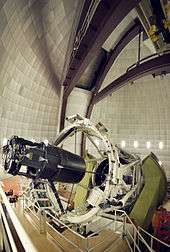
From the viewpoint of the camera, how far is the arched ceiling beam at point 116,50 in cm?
1054

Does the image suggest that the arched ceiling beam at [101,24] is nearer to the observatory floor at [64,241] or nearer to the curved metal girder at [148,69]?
the curved metal girder at [148,69]

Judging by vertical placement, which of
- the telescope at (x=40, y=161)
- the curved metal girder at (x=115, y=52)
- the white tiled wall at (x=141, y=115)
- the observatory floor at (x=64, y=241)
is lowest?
the observatory floor at (x=64, y=241)

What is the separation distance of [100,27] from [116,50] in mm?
4853

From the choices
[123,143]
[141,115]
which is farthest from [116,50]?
[123,143]

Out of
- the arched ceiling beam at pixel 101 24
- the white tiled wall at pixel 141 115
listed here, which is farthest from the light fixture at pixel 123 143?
the arched ceiling beam at pixel 101 24

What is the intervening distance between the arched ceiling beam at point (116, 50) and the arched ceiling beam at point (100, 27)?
93.7 inches

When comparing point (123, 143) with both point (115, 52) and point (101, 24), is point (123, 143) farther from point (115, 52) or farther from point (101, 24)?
point (101, 24)

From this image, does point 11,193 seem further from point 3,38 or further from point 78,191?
point 3,38

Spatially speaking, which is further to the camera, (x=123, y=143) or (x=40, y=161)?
(x=123, y=143)

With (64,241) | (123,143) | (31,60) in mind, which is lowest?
(64,241)

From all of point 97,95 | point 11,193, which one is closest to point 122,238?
point 11,193

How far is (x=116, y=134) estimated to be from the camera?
17.0 metres

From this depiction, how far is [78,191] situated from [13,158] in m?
3.97

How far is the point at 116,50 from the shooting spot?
12.1m
